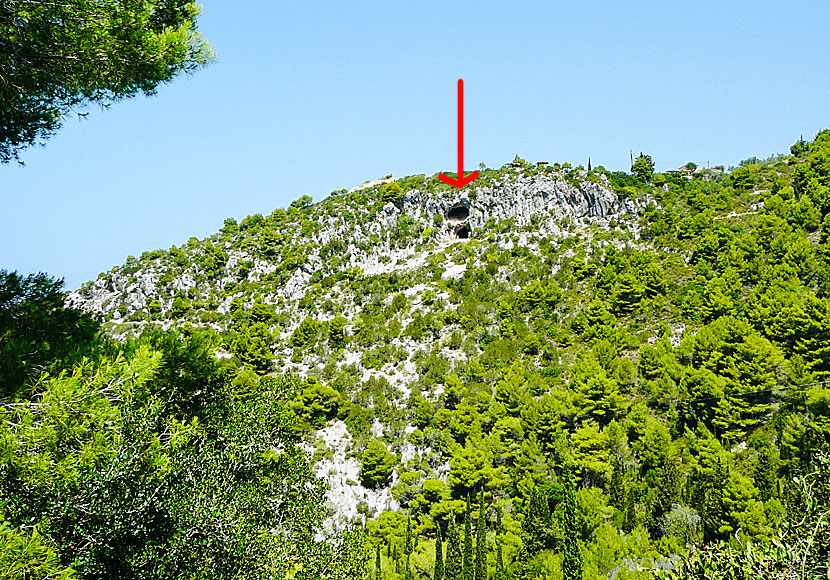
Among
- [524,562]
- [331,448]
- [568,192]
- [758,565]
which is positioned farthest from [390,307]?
[758,565]

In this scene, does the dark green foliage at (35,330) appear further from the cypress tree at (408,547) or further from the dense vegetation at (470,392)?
the cypress tree at (408,547)

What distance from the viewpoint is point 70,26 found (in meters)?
4.36

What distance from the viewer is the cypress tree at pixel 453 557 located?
2097 centimetres

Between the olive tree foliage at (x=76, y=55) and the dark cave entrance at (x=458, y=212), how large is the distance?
171 ft

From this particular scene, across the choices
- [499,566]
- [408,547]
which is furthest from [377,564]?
[499,566]

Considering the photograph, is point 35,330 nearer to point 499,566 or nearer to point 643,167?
point 499,566

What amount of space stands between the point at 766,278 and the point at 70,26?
126 feet

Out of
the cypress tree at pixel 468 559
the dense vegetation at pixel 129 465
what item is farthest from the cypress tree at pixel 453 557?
the dense vegetation at pixel 129 465

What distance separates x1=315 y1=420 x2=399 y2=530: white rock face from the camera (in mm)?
28109

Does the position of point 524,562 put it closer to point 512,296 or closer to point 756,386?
point 756,386

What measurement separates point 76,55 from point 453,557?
2229cm

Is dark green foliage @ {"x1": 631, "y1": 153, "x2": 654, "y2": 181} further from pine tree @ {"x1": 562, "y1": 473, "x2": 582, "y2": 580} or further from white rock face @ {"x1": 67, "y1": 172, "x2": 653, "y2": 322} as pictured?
pine tree @ {"x1": 562, "y1": 473, "x2": 582, "y2": 580}

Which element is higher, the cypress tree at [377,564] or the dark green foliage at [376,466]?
the dark green foliage at [376,466]

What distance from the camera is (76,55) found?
4.54m
